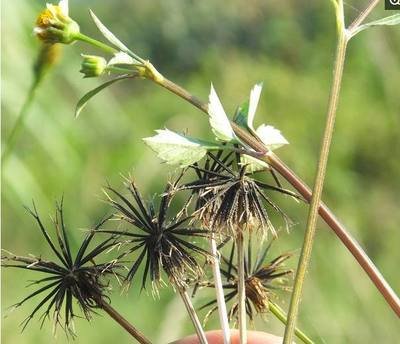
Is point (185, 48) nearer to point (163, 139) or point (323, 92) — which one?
point (323, 92)

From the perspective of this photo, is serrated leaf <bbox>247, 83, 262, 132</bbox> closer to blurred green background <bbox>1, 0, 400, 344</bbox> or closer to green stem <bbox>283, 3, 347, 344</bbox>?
green stem <bbox>283, 3, 347, 344</bbox>

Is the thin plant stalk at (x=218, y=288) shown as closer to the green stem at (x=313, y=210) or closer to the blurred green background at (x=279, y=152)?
the green stem at (x=313, y=210)

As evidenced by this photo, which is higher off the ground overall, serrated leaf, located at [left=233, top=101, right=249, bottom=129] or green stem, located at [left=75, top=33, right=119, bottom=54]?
serrated leaf, located at [left=233, top=101, right=249, bottom=129]

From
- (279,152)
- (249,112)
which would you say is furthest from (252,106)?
(279,152)

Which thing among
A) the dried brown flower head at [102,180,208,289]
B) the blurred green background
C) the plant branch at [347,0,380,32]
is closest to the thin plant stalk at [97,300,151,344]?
the dried brown flower head at [102,180,208,289]

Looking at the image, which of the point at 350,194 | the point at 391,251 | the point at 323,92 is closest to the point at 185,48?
the point at 323,92

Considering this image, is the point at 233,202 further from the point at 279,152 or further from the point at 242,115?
the point at 279,152
